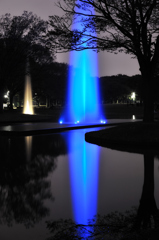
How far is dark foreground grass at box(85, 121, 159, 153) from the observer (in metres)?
13.0

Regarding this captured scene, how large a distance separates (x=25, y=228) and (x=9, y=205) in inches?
43.4

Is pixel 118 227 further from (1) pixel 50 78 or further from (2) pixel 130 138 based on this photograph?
(1) pixel 50 78

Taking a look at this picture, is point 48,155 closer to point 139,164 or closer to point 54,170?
point 54,170

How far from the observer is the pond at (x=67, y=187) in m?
4.71

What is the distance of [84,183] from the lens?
7020mm

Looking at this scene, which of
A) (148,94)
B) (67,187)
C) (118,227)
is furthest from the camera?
(148,94)

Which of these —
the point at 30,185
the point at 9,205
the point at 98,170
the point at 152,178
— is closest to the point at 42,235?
the point at 9,205

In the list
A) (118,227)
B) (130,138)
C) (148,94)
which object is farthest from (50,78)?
(118,227)

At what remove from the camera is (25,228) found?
432 cm

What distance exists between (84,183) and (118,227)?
2.80 meters

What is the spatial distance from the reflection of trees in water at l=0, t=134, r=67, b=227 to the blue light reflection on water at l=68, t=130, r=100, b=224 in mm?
524

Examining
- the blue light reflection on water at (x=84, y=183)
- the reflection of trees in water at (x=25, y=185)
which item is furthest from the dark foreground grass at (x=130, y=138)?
the reflection of trees in water at (x=25, y=185)

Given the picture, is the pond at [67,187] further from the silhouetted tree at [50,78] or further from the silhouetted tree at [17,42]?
the silhouetted tree at [50,78]

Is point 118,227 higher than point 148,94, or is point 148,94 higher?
point 148,94
